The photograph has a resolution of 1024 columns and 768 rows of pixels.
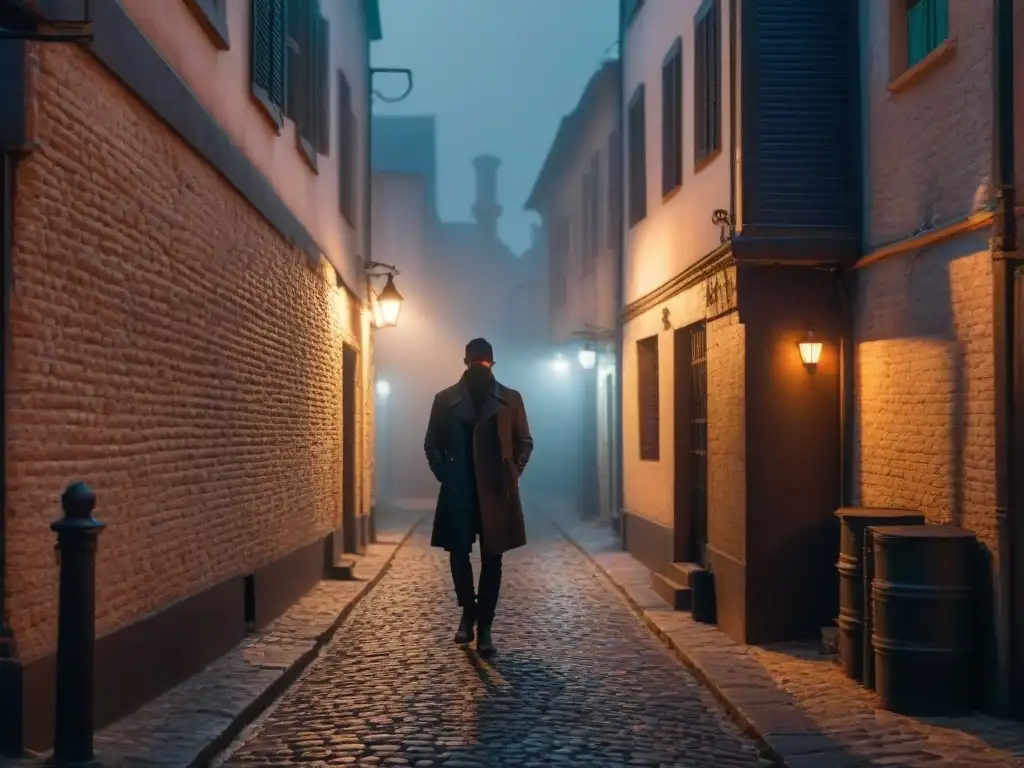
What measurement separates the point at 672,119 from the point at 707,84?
1.82m

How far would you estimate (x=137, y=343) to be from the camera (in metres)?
6.82

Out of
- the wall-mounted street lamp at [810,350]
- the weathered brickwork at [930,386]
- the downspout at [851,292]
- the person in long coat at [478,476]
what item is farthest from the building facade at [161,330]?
the weathered brickwork at [930,386]

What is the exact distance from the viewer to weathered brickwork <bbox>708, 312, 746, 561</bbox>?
31.2 ft

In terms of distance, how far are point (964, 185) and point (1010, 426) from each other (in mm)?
1482

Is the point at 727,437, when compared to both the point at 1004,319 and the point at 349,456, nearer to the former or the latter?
the point at 1004,319

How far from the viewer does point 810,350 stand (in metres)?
9.43

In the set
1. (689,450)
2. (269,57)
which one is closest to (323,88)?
(269,57)

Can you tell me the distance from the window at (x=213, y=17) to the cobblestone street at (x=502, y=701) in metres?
4.10

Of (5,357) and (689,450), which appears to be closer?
(5,357)

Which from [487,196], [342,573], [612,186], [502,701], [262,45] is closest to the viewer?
[502,701]

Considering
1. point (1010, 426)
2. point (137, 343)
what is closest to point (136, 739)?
point (137, 343)

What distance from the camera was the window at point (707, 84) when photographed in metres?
10.6

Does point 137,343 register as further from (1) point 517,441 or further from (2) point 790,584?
(2) point 790,584

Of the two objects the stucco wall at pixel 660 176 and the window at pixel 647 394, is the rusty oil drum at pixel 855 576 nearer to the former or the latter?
the stucco wall at pixel 660 176
